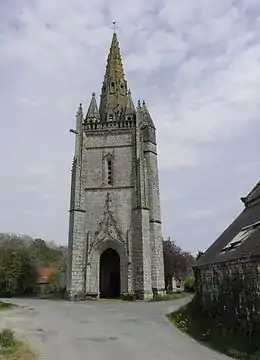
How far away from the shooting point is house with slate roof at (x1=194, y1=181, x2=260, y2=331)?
416 inches

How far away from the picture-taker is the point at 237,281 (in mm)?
11672

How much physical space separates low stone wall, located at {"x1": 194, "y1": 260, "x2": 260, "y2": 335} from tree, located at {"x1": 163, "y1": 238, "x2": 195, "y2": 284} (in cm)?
3472

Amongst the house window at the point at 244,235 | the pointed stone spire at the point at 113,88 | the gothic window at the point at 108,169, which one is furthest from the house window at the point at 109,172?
the house window at the point at 244,235

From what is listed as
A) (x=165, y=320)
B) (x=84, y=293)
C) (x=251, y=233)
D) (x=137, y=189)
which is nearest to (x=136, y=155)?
(x=137, y=189)

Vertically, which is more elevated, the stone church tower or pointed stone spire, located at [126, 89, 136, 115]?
pointed stone spire, located at [126, 89, 136, 115]

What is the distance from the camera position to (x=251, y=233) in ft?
43.3

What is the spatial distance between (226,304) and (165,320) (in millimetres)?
5402

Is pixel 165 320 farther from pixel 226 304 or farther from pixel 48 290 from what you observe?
pixel 48 290

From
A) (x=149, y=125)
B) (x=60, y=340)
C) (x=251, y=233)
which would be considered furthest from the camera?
(x=149, y=125)

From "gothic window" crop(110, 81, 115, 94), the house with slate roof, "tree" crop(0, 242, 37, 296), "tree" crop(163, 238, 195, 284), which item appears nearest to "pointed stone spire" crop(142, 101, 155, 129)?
"gothic window" crop(110, 81, 115, 94)

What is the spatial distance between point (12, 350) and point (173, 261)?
139 feet

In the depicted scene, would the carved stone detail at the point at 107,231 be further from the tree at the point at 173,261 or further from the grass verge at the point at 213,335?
the grass verge at the point at 213,335

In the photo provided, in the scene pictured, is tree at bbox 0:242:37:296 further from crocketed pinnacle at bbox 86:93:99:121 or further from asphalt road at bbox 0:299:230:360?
asphalt road at bbox 0:299:230:360

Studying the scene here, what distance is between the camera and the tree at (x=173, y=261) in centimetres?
4934
